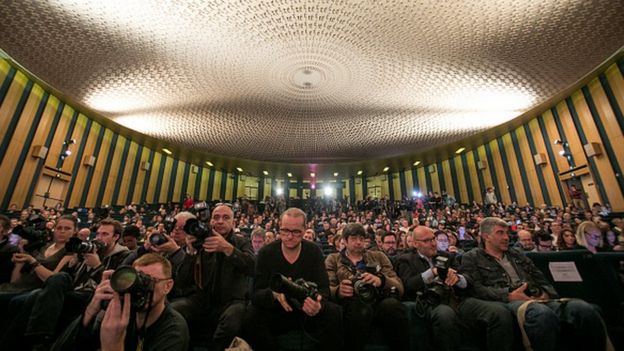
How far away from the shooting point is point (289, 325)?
185cm

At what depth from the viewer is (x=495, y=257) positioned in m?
2.25

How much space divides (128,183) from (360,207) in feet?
37.0

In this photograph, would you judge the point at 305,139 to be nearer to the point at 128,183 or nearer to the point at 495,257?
the point at 128,183

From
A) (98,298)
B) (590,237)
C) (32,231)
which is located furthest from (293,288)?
(590,237)

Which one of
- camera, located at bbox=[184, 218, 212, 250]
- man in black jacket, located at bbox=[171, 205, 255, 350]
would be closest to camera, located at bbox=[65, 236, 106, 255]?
man in black jacket, located at bbox=[171, 205, 255, 350]

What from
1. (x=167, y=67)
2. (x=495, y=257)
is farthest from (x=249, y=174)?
(x=495, y=257)

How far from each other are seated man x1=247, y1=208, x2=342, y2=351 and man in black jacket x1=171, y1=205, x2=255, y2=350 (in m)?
0.18

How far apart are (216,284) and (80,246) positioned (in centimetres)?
98

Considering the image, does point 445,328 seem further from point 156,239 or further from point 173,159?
point 173,159

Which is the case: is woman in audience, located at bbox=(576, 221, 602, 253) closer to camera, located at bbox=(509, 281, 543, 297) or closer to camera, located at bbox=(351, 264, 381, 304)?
camera, located at bbox=(509, 281, 543, 297)

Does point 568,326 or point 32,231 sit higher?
point 32,231

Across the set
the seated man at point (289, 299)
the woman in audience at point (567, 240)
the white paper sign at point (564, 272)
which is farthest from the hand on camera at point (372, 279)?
the woman in audience at point (567, 240)

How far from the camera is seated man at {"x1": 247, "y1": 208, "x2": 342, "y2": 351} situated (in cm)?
170

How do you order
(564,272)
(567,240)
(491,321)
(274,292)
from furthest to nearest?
1. (567,240)
2. (564,272)
3. (491,321)
4. (274,292)
